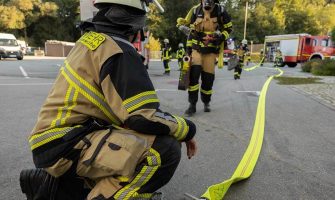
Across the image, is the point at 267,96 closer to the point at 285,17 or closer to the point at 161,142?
the point at 161,142

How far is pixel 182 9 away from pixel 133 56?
169ft

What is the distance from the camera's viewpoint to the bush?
55.2 ft

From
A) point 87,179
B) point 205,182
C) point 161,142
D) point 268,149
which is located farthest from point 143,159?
point 268,149

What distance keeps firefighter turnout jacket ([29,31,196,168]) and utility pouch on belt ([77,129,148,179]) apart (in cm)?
6

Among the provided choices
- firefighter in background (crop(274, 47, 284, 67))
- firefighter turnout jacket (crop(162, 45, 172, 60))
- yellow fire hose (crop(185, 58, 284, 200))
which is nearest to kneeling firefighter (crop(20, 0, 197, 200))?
yellow fire hose (crop(185, 58, 284, 200))

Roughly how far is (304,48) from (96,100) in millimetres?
29633

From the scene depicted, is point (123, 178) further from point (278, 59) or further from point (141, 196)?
point (278, 59)

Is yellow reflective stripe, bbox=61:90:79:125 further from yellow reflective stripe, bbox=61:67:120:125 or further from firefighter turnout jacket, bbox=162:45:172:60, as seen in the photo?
firefighter turnout jacket, bbox=162:45:172:60

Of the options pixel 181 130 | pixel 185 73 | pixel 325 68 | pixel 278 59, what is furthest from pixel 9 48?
pixel 181 130

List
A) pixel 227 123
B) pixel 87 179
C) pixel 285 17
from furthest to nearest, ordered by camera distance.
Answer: pixel 285 17 < pixel 227 123 < pixel 87 179

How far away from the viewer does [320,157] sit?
3691 mm

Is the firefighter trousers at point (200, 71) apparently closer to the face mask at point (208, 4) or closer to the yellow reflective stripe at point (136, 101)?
the face mask at point (208, 4)

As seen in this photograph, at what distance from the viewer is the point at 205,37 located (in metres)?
5.47

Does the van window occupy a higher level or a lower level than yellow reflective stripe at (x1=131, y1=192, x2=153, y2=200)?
higher
